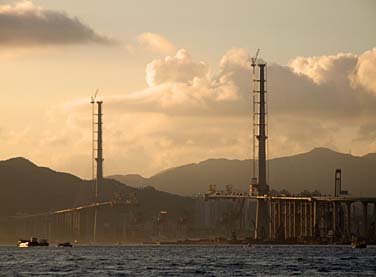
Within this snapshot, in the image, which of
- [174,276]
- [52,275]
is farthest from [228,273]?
[52,275]

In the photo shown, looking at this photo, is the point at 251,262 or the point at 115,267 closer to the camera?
the point at 115,267

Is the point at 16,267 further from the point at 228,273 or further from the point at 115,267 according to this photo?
the point at 228,273

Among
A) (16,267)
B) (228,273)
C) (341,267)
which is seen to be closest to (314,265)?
(341,267)

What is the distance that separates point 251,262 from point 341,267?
973 inches

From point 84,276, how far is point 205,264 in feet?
139

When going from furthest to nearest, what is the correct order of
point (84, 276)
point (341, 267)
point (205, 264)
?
point (205, 264) < point (341, 267) < point (84, 276)

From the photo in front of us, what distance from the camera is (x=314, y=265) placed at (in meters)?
181

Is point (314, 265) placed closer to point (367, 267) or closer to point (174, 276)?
point (367, 267)

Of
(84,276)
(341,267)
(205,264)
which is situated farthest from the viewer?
(205,264)

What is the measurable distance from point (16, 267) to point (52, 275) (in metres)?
30.6

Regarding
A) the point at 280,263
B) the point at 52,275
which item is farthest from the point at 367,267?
the point at 52,275

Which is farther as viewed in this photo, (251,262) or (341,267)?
Result: (251,262)

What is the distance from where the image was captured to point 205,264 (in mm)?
188750

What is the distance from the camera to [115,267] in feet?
582
